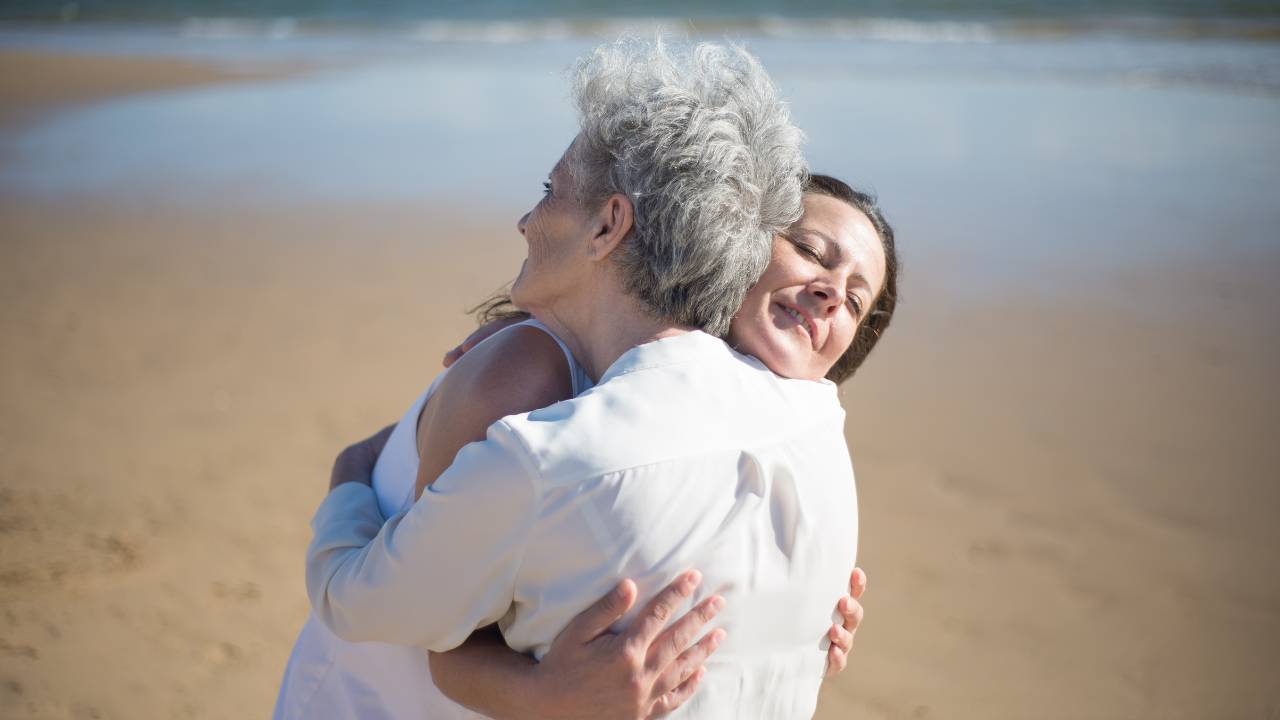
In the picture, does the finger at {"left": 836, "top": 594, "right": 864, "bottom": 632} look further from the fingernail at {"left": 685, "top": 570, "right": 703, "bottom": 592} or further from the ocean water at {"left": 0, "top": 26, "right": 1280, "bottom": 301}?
the ocean water at {"left": 0, "top": 26, "right": 1280, "bottom": 301}

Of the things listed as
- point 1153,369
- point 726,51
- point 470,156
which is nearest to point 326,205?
point 470,156

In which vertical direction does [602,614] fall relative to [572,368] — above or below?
below

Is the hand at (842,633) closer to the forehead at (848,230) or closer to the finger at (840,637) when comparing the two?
the finger at (840,637)

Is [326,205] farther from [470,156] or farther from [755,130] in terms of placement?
[755,130]

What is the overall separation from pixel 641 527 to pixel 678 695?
1.01ft

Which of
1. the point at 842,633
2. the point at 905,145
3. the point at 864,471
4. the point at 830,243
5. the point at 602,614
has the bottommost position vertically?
the point at 864,471

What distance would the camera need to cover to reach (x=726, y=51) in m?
1.88

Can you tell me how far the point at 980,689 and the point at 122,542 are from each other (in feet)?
12.0

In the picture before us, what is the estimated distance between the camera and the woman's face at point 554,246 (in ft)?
5.98

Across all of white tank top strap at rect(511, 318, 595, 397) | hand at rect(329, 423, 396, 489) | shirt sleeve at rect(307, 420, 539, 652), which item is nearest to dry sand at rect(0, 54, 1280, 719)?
hand at rect(329, 423, 396, 489)

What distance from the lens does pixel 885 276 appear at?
2.21 meters

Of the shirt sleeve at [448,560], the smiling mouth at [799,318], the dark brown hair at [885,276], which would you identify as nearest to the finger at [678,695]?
the shirt sleeve at [448,560]

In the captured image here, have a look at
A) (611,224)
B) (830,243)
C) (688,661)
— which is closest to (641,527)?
(688,661)

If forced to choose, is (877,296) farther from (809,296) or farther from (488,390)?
(488,390)
